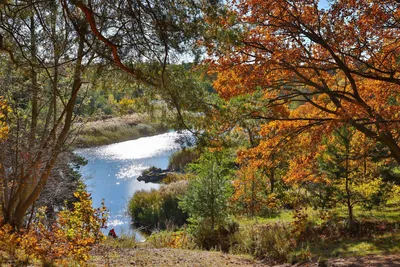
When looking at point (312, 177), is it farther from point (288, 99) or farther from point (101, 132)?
point (101, 132)

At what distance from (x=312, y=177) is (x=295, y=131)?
2152mm

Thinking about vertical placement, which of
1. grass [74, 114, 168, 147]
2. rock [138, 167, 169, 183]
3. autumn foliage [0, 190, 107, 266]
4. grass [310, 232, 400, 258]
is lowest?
grass [310, 232, 400, 258]

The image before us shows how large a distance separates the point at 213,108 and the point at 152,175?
45.5ft

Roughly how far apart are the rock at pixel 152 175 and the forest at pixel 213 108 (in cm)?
765

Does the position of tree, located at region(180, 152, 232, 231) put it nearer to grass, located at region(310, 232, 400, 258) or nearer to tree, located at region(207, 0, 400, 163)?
tree, located at region(207, 0, 400, 163)

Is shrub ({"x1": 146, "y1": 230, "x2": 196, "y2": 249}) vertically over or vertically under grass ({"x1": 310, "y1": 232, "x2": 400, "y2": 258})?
under

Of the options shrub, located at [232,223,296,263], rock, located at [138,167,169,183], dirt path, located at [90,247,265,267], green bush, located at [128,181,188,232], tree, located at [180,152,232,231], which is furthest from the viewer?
rock, located at [138,167,169,183]

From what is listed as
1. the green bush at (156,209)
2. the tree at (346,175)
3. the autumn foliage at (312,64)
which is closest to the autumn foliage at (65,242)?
the autumn foliage at (312,64)

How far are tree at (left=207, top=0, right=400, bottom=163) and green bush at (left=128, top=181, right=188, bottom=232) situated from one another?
5950mm

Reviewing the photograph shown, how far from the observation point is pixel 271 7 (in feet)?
21.5

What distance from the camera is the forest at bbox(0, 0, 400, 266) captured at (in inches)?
183

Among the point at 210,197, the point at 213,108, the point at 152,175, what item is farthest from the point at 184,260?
the point at 152,175

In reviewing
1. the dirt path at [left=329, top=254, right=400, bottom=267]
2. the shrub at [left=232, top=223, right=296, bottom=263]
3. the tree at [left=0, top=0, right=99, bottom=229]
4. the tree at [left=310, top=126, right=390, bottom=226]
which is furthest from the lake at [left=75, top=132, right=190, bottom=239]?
the dirt path at [left=329, top=254, right=400, bottom=267]

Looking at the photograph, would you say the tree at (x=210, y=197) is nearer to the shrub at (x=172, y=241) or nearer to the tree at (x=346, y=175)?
the shrub at (x=172, y=241)
